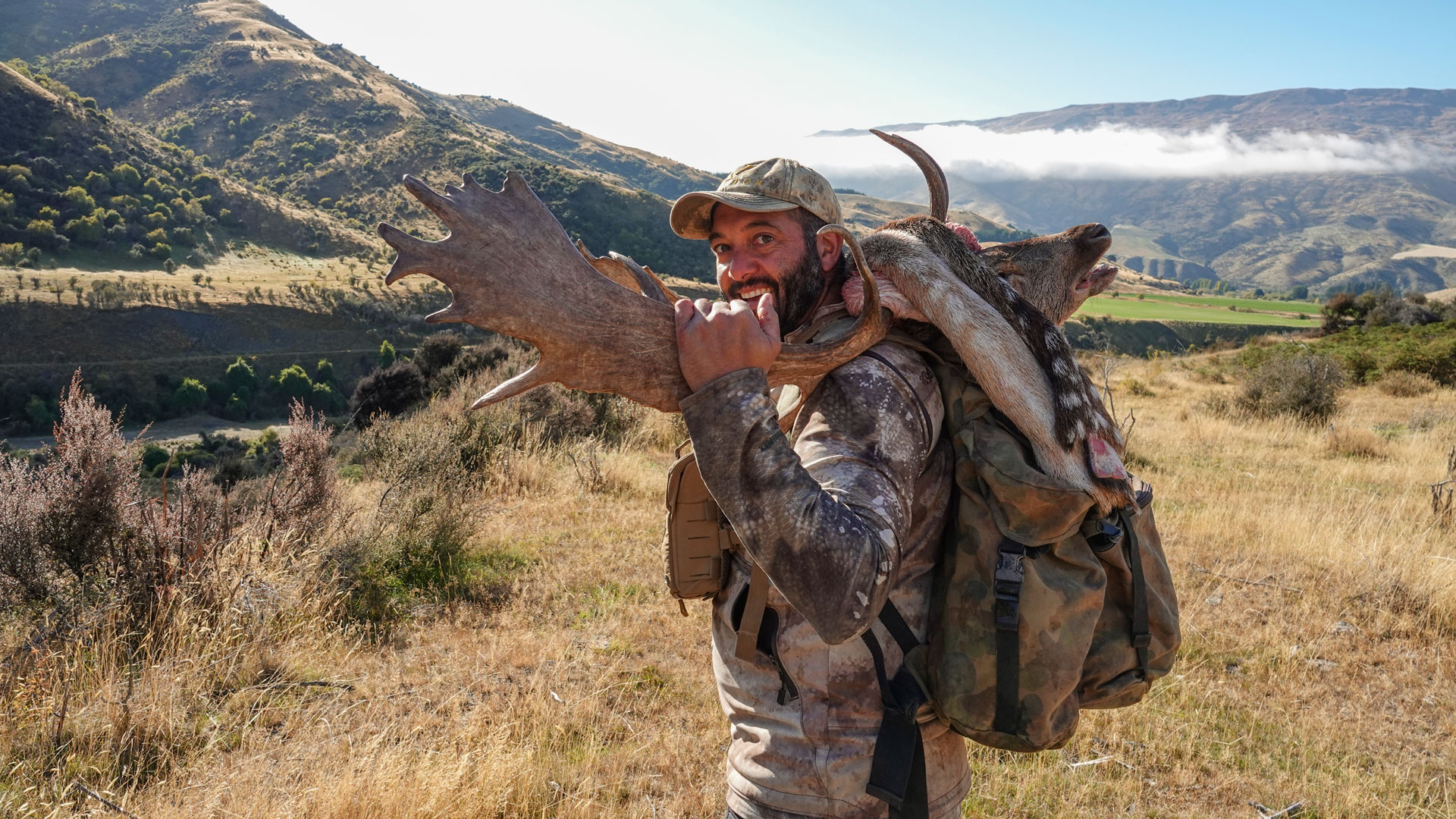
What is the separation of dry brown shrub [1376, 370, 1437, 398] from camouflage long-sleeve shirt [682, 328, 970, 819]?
65.0ft

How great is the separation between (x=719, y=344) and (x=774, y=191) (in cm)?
63

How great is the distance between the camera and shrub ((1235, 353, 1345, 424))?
1331cm

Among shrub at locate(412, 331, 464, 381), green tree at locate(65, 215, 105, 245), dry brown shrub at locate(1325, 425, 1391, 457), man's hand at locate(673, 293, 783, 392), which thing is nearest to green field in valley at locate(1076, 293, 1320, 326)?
dry brown shrub at locate(1325, 425, 1391, 457)

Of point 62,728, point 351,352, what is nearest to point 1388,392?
point 62,728

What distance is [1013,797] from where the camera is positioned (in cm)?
359

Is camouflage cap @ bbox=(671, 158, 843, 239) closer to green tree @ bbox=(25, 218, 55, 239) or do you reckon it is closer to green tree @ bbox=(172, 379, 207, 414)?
green tree @ bbox=(172, 379, 207, 414)

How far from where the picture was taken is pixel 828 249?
1779 millimetres

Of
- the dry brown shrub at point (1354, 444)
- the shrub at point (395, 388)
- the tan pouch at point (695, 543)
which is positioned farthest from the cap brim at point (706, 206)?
the shrub at point (395, 388)

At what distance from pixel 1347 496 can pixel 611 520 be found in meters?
7.82

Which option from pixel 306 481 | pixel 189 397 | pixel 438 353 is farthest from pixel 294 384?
pixel 306 481

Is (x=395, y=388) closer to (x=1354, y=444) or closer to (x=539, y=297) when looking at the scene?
(x=539, y=297)

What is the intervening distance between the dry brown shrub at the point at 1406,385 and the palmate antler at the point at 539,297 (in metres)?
20.4

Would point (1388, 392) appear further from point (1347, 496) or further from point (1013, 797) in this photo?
point (1013, 797)

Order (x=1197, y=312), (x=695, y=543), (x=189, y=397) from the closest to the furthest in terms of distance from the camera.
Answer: (x=695, y=543) → (x=189, y=397) → (x=1197, y=312)
